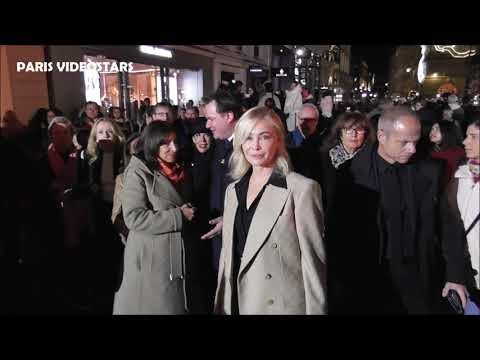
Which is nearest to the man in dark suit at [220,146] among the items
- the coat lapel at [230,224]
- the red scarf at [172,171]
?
the red scarf at [172,171]

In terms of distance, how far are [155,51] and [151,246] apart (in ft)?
40.4

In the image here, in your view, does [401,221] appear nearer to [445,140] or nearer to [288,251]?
[288,251]

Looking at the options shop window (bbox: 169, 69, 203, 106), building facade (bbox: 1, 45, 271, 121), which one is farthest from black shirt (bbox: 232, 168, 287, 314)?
shop window (bbox: 169, 69, 203, 106)

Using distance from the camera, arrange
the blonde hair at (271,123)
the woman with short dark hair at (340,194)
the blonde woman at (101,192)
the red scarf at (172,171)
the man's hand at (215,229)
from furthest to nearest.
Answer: the blonde woman at (101,192)
the woman with short dark hair at (340,194)
the man's hand at (215,229)
the red scarf at (172,171)
the blonde hair at (271,123)

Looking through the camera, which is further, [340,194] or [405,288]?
[340,194]

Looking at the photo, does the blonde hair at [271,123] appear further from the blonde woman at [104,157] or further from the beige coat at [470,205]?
the blonde woman at [104,157]

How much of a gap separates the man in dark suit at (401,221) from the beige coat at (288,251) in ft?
2.81

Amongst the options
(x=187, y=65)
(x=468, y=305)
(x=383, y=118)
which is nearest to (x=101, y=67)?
(x=187, y=65)

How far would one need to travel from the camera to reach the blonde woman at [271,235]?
87.0 inches

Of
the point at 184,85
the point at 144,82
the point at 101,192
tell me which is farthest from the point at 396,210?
the point at 184,85

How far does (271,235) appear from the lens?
2.22 m

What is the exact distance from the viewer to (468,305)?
2547mm

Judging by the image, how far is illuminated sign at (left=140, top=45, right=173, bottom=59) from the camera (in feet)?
42.1
